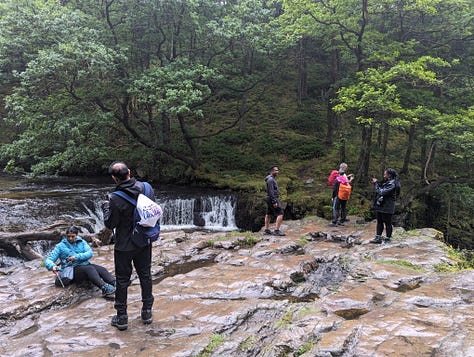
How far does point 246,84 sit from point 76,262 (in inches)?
630

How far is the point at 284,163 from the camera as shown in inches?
876

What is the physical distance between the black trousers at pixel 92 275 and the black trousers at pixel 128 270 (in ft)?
5.72

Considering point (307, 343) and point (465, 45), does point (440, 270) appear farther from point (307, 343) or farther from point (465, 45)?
point (465, 45)

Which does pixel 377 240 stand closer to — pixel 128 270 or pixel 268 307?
pixel 268 307

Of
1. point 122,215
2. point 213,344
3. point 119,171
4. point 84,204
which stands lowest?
point 213,344

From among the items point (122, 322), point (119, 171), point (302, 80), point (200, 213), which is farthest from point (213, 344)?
point (302, 80)

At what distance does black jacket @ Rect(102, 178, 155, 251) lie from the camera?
4688mm

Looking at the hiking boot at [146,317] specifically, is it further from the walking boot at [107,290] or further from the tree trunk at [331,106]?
the tree trunk at [331,106]

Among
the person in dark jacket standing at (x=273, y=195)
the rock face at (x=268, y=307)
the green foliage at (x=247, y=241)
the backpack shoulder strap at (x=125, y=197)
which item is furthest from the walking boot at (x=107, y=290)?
the person in dark jacket standing at (x=273, y=195)

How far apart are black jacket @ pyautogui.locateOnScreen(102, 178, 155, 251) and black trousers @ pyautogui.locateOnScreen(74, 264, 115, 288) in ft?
7.11

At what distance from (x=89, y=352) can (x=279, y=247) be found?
6065 mm

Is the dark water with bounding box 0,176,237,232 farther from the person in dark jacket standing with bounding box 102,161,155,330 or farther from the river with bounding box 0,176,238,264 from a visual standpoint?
the person in dark jacket standing with bounding box 102,161,155,330

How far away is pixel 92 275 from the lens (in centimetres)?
654

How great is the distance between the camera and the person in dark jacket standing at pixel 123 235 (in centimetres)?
470
